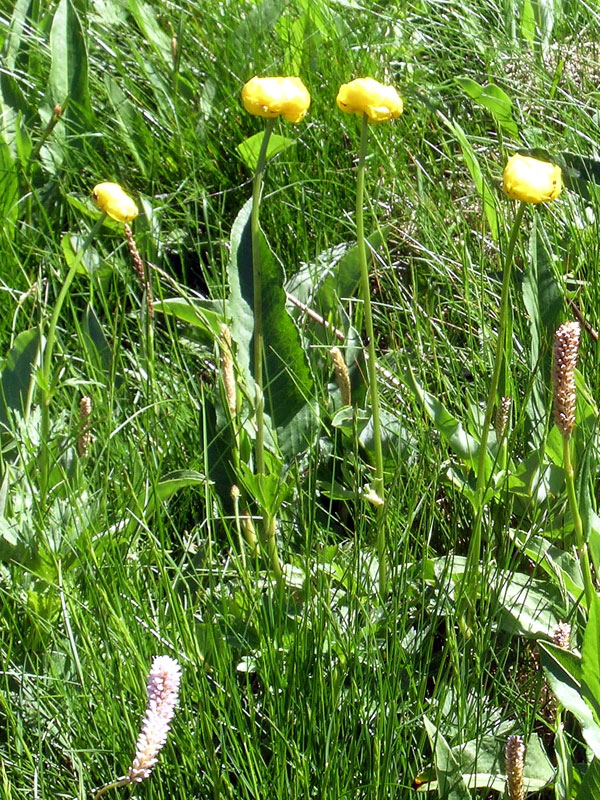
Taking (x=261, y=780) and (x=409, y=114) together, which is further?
(x=409, y=114)

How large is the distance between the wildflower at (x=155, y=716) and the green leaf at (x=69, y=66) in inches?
56.5

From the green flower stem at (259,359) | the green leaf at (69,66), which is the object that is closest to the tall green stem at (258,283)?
the green flower stem at (259,359)

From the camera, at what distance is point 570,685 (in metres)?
0.89

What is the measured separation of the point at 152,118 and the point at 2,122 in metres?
0.28

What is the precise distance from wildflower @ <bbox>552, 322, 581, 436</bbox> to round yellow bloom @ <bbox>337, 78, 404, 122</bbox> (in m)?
0.31

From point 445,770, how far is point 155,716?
1.23ft

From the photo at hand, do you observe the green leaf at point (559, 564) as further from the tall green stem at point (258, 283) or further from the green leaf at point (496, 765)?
the tall green stem at point (258, 283)

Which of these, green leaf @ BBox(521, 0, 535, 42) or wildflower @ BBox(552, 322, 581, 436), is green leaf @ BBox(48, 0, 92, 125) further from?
wildflower @ BBox(552, 322, 581, 436)

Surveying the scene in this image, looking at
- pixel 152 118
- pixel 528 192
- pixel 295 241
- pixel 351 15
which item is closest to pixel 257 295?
pixel 528 192

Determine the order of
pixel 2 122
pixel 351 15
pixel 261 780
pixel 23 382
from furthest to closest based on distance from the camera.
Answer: pixel 351 15, pixel 2 122, pixel 23 382, pixel 261 780

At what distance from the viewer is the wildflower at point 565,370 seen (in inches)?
31.7

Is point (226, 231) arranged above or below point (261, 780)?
above

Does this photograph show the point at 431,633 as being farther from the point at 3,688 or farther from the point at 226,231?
the point at 226,231

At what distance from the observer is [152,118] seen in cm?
186
